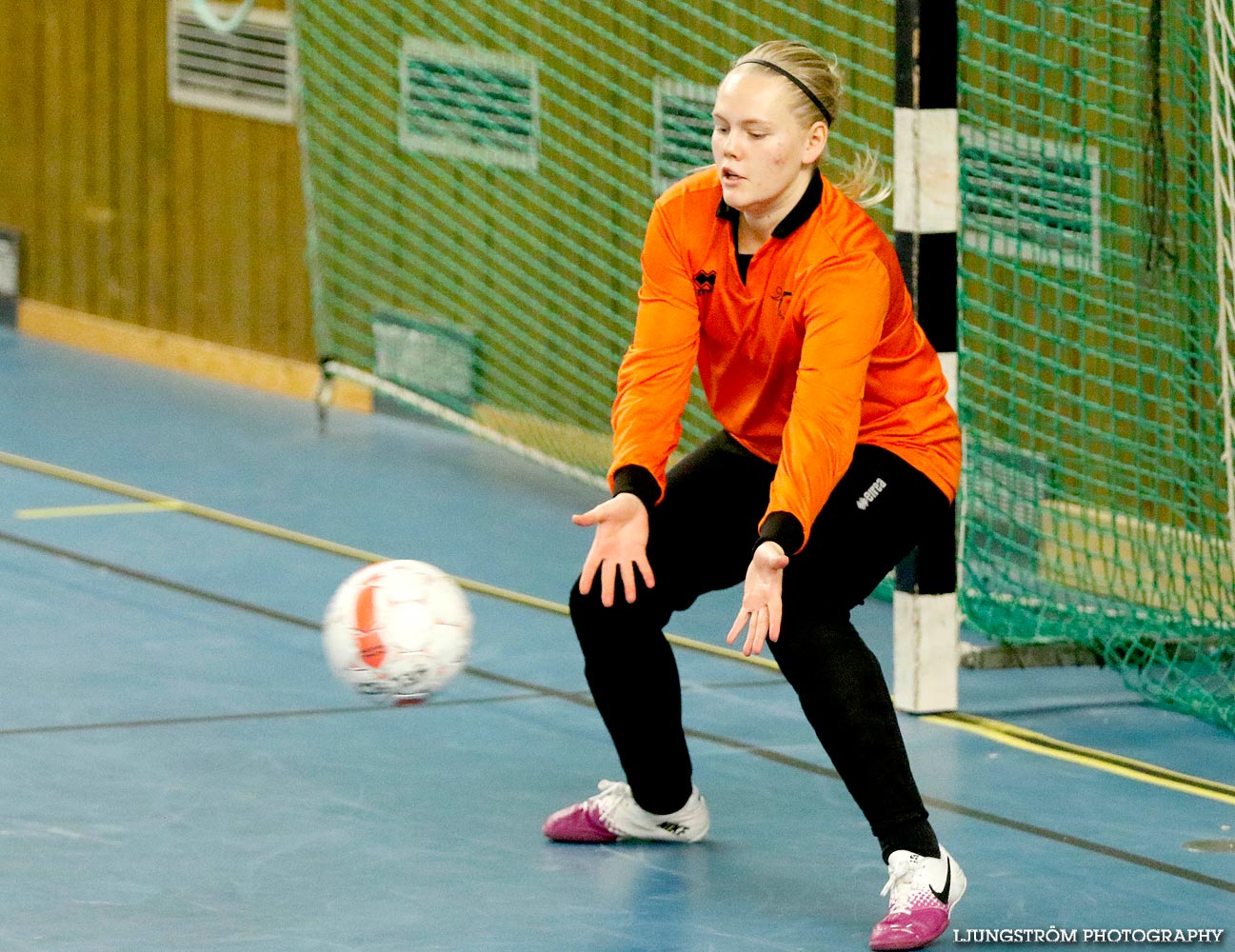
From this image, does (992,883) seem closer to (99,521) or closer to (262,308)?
(99,521)

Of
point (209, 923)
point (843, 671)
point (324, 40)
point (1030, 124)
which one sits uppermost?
point (324, 40)

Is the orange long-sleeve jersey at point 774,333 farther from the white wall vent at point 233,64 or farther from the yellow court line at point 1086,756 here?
the white wall vent at point 233,64

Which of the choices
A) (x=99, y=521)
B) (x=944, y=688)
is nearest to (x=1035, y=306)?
(x=944, y=688)

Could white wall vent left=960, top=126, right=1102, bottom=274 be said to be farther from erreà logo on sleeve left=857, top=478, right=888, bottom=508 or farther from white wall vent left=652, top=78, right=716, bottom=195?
erreà logo on sleeve left=857, top=478, right=888, bottom=508

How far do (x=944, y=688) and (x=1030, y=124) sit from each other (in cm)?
172

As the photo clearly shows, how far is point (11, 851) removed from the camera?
4141 millimetres

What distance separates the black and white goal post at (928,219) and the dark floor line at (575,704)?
1.50ft

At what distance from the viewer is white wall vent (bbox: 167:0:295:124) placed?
935 cm

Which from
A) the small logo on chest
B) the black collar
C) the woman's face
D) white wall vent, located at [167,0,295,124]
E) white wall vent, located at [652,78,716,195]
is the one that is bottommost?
the small logo on chest

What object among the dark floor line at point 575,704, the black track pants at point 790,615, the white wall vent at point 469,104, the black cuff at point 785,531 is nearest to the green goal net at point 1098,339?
the dark floor line at point 575,704

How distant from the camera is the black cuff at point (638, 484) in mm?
3883

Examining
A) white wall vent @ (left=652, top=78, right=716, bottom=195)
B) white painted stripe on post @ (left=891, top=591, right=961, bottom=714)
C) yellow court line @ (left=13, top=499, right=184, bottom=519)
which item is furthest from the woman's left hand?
yellow court line @ (left=13, top=499, right=184, bottom=519)

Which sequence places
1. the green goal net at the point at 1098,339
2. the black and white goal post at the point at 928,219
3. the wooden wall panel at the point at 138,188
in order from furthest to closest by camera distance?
the wooden wall panel at the point at 138,188 < the green goal net at the point at 1098,339 < the black and white goal post at the point at 928,219

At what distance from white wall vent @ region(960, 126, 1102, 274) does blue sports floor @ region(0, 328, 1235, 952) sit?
1.08 metres
